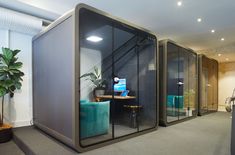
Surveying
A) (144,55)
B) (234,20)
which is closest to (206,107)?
(234,20)

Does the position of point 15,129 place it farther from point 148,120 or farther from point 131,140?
point 148,120

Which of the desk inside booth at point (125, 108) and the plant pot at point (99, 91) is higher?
the plant pot at point (99, 91)

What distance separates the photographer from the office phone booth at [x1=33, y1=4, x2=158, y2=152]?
125 inches

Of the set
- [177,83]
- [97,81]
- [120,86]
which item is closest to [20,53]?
[97,81]

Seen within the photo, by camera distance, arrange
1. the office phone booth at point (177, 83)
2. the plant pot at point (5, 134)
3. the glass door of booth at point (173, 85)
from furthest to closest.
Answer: the glass door of booth at point (173, 85), the office phone booth at point (177, 83), the plant pot at point (5, 134)

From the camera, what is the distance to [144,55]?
5.48 meters

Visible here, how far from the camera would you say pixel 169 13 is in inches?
189

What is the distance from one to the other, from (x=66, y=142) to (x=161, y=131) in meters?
2.52

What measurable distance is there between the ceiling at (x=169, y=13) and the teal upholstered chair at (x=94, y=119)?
96.8 inches

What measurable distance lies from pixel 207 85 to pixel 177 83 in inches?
121

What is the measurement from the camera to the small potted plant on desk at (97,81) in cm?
600

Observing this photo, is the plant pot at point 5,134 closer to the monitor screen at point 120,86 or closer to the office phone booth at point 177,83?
the monitor screen at point 120,86

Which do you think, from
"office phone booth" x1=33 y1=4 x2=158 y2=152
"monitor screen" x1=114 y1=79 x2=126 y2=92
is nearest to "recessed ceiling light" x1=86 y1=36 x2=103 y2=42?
"office phone booth" x1=33 y1=4 x2=158 y2=152

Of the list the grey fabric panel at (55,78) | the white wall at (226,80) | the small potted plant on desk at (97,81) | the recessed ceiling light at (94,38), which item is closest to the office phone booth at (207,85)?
the white wall at (226,80)
